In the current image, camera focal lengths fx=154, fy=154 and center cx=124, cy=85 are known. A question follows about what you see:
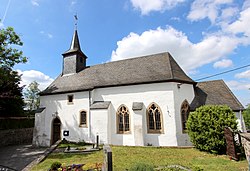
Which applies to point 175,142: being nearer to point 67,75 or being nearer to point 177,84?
point 177,84

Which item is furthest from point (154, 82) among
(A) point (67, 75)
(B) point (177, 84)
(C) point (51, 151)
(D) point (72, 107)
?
(A) point (67, 75)

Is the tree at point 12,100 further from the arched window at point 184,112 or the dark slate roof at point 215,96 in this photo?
the dark slate roof at point 215,96

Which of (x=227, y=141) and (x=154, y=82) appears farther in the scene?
(x=154, y=82)

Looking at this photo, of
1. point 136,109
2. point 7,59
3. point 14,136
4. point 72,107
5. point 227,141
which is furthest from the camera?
point 14,136

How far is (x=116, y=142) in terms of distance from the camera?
1506 cm

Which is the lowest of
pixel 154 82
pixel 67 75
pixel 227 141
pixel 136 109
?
pixel 227 141

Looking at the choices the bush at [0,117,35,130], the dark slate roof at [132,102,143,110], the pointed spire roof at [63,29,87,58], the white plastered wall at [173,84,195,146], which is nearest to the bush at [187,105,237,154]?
the white plastered wall at [173,84,195,146]

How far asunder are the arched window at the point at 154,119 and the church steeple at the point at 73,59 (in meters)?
11.7

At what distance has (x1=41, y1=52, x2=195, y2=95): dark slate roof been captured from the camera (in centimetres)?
1529

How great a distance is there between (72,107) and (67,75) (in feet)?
18.3

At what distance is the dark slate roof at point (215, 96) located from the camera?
1455 centimetres

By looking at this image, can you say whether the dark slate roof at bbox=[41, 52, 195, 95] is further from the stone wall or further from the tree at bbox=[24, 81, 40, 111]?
the tree at bbox=[24, 81, 40, 111]

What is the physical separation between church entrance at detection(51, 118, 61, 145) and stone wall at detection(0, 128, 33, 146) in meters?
6.15

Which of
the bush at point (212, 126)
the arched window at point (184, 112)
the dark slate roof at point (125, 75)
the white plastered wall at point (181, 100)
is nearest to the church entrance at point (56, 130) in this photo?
the dark slate roof at point (125, 75)
